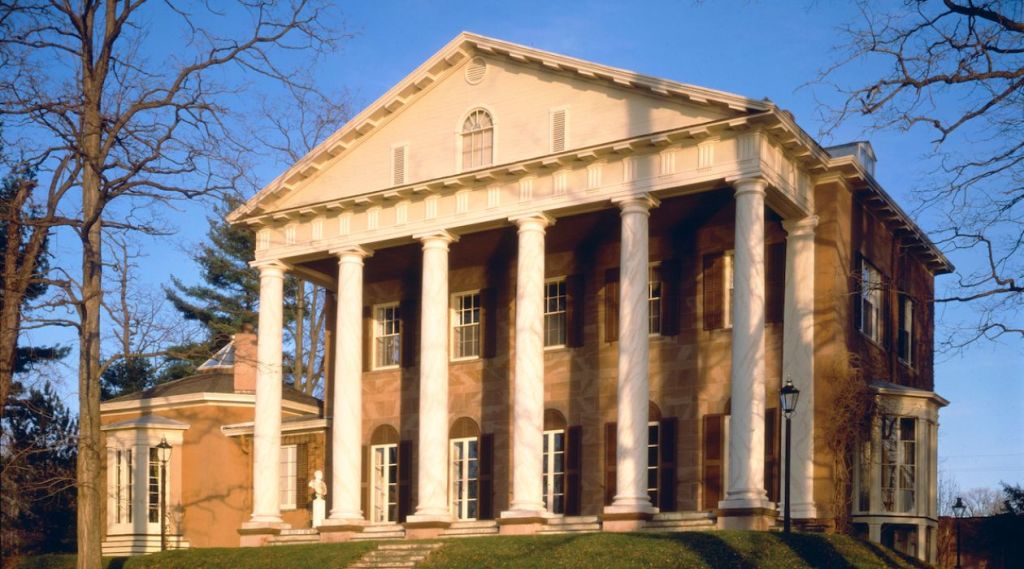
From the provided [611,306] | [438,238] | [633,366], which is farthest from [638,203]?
[438,238]

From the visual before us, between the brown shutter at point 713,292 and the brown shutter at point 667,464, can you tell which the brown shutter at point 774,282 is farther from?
the brown shutter at point 667,464

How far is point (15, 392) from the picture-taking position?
104ft

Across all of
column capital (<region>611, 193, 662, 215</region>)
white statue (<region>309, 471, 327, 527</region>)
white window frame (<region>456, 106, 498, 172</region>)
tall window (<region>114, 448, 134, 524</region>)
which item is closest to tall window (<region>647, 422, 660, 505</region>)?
column capital (<region>611, 193, 662, 215</region>)

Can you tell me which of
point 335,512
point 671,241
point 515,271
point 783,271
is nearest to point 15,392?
point 335,512

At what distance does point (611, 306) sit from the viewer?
32375 mm

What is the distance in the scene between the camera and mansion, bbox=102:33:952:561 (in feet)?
91.0

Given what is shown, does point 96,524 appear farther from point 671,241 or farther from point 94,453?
point 671,241

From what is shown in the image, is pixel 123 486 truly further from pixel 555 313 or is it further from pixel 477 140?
pixel 477 140

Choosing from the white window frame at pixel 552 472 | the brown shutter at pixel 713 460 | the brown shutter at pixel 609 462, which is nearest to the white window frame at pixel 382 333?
the white window frame at pixel 552 472

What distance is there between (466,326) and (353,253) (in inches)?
165

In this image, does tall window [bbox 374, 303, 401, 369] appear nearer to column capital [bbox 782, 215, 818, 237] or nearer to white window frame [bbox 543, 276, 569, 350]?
white window frame [bbox 543, 276, 569, 350]

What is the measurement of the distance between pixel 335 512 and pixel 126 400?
12181 mm

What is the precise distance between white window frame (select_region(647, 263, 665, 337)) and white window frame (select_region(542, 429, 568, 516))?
3545 mm

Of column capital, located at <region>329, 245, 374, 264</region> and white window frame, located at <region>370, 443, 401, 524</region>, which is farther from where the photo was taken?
white window frame, located at <region>370, 443, 401, 524</region>
